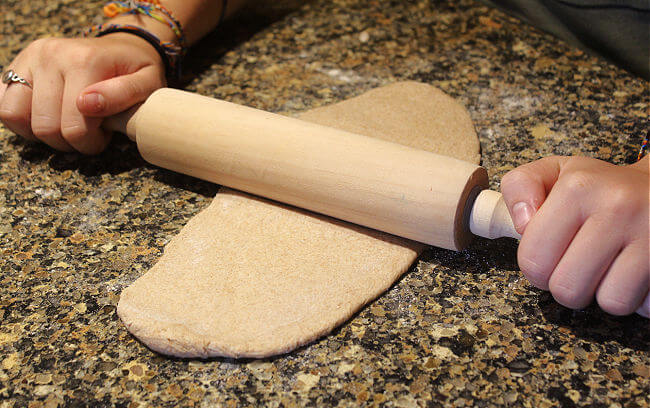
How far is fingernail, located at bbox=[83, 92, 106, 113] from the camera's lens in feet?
3.98

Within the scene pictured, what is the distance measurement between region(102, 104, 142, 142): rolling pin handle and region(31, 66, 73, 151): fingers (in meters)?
0.11

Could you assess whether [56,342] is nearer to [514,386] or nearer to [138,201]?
[138,201]

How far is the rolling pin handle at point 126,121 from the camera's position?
1.24 metres

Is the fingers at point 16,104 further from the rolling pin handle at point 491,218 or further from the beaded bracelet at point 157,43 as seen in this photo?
the rolling pin handle at point 491,218

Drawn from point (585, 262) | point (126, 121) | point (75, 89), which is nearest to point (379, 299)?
point (585, 262)

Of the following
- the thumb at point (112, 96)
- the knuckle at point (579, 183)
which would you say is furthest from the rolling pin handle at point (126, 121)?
the knuckle at point (579, 183)

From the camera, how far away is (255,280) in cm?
97

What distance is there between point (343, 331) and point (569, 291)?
0.34 m

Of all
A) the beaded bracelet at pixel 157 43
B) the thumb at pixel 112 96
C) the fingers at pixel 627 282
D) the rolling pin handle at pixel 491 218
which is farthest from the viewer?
the beaded bracelet at pixel 157 43

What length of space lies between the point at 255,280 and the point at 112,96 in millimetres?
528

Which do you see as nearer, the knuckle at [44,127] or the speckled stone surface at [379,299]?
the speckled stone surface at [379,299]

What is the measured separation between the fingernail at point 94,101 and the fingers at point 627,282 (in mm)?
984

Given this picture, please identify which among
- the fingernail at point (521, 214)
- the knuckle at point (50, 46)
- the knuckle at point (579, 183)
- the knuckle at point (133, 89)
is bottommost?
the knuckle at point (133, 89)

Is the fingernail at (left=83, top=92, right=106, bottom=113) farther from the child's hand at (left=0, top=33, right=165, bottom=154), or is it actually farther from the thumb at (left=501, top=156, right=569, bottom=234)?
the thumb at (left=501, top=156, right=569, bottom=234)
